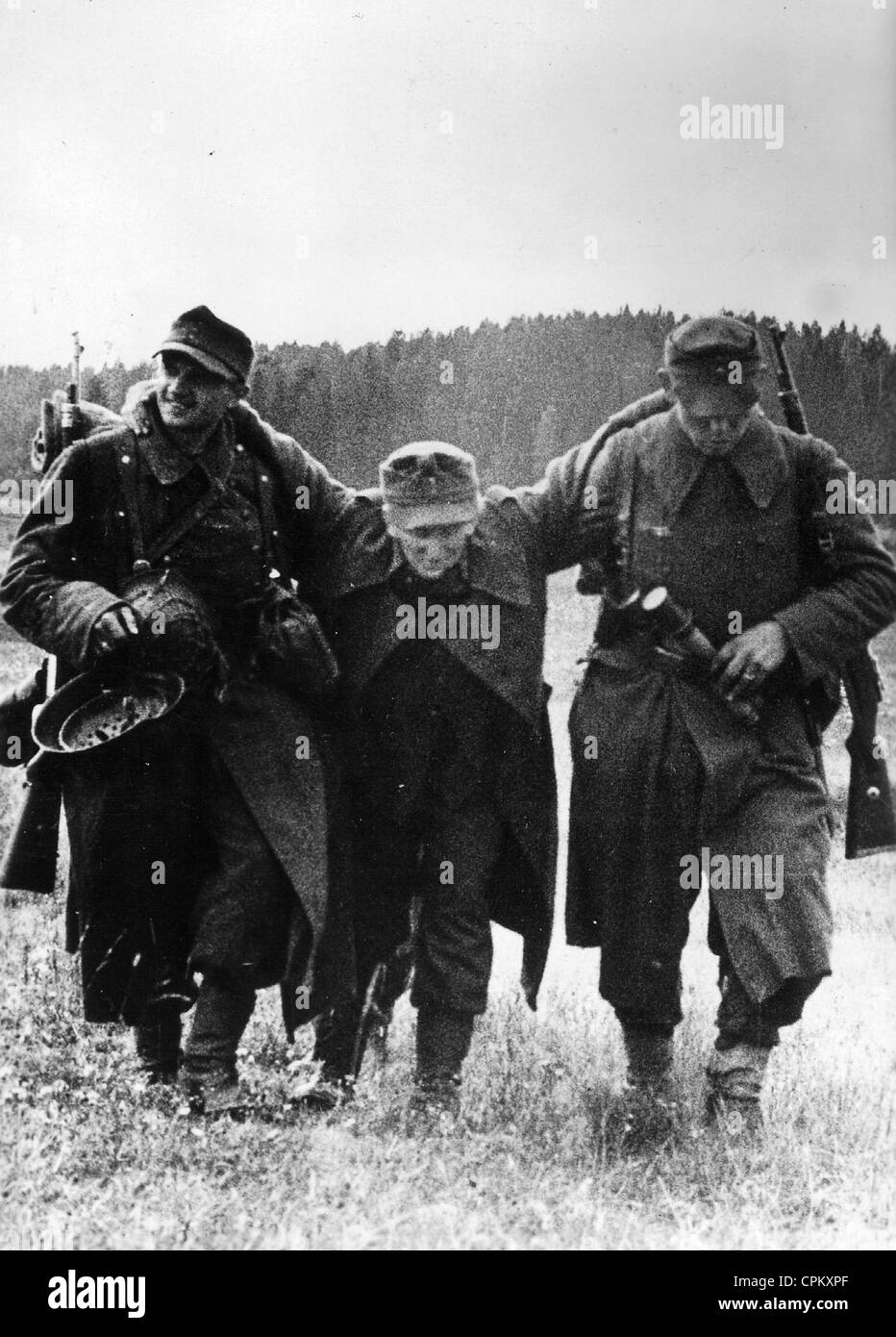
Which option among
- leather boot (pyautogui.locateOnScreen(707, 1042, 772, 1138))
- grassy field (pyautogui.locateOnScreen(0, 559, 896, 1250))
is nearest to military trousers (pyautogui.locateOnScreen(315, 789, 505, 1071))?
grassy field (pyautogui.locateOnScreen(0, 559, 896, 1250))

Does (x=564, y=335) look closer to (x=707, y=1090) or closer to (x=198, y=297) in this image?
(x=198, y=297)

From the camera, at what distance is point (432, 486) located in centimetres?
504

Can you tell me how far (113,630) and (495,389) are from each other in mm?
1853

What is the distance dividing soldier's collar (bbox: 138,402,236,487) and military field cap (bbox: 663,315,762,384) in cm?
160

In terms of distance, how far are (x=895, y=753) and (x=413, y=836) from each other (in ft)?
6.07

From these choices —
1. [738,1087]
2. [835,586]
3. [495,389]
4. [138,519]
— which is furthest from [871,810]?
[138,519]

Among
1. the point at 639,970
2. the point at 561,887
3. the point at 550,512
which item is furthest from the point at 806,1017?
the point at 550,512

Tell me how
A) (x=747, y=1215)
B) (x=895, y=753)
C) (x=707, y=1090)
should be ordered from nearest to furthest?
1. (x=747, y=1215)
2. (x=707, y=1090)
3. (x=895, y=753)

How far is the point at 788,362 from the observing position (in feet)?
17.7

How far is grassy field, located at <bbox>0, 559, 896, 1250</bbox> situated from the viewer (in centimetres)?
469

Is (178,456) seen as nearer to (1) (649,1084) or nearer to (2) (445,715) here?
(2) (445,715)

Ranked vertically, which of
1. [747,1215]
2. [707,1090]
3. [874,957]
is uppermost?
[874,957]

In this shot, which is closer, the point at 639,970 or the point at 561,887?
the point at 639,970

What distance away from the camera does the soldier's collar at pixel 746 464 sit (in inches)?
204
